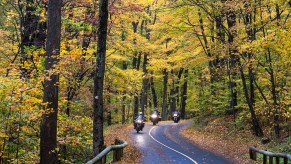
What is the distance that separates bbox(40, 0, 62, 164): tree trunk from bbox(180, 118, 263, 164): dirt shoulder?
916 centimetres

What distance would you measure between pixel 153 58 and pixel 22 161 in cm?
2831

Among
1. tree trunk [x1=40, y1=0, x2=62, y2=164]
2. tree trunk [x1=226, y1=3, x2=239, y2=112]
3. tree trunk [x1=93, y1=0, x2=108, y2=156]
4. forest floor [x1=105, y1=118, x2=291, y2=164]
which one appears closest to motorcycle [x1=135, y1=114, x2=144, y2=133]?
forest floor [x1=105, y1=118, x2=291, y2=164]

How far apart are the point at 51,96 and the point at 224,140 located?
15.0 meters

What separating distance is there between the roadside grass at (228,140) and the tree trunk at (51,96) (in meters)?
9.16

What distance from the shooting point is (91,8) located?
16.1 meters

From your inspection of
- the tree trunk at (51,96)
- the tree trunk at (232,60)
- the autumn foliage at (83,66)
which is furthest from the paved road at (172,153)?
A: the tree trunk at (51,96)

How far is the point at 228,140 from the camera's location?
72.9 feet

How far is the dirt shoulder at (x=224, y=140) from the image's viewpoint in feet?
58.0

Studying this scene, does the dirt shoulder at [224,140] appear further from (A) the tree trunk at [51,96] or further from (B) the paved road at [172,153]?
(A) the tree trunk at [51,96]

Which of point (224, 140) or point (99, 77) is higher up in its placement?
point (99, 77)

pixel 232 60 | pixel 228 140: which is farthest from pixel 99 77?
pixel 228 140

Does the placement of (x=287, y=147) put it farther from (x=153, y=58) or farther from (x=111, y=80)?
(x=153, y=58)

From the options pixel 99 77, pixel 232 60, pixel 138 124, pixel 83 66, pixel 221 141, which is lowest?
pixel 221 141

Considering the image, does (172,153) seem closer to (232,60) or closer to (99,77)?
(99,77)
